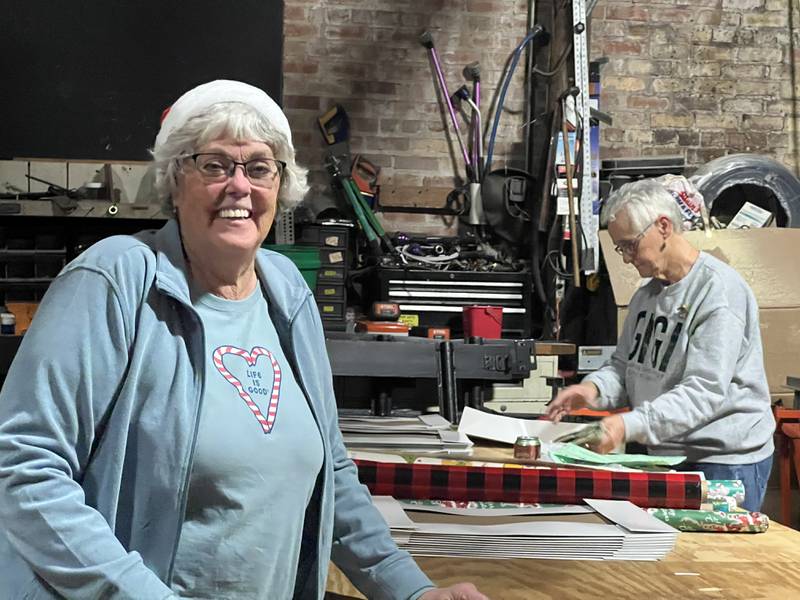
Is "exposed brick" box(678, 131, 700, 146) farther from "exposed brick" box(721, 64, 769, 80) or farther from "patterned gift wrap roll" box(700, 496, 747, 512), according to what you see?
"patterned gift wrap roll" box(700, 496, 747, 512)

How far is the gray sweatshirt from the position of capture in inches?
97.3

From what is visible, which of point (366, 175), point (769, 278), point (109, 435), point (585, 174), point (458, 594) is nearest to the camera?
point (109, 435)

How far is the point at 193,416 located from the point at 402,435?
123cm

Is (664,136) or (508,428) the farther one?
(664,136)

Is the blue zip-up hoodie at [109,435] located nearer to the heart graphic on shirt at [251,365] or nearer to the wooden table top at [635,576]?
the heart graphic on shirt at [251,365]

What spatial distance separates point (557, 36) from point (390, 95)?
38.7 inches

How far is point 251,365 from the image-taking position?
4.18 feet

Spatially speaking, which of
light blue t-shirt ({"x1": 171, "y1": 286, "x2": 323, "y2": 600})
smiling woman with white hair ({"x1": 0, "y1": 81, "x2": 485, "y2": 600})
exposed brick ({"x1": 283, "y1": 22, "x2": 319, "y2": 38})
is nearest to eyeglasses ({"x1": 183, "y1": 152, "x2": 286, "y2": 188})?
smiling woman with white hair ({"x1": 0, "y1": 81, "x2": 485, "y2": 600})

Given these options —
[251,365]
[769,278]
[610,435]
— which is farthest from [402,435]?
[769,278]

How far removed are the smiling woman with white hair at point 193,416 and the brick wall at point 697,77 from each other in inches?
179

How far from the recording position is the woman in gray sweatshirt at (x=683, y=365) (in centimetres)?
249

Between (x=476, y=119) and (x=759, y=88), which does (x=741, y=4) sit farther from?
(x=476, y=119)

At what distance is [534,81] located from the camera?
5676mm

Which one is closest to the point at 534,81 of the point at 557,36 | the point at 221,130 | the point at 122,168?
the point at 557,36
